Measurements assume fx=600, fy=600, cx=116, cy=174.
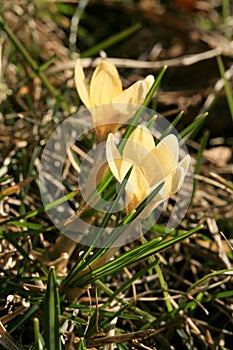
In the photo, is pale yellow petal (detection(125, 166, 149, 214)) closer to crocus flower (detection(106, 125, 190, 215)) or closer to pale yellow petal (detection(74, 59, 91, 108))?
crocus flower (detection(106, 125, 190, 215))

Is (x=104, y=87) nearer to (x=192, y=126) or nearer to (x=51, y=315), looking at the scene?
(x=192, y=126)

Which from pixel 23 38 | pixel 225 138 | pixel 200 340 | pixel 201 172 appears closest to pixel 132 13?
pixel 23 38

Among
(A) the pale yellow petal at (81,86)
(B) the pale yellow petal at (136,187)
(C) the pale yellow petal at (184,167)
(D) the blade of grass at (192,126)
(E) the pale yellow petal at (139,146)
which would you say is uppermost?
(A) the pale yellow petal at (81,86)

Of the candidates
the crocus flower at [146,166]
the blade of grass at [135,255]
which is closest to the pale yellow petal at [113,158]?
the crocus flower at [146,166]

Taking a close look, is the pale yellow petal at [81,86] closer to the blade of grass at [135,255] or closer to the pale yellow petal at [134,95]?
the pale yellow petal at [134,95]

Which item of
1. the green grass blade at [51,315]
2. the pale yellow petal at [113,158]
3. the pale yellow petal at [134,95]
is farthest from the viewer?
the pale yellow petal at [134,95]

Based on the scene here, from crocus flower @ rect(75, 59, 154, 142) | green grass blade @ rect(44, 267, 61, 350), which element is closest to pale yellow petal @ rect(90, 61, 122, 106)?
crocus flower @ rect(75, 59, 154, 142)

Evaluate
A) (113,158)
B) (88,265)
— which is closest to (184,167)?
(113,158)
